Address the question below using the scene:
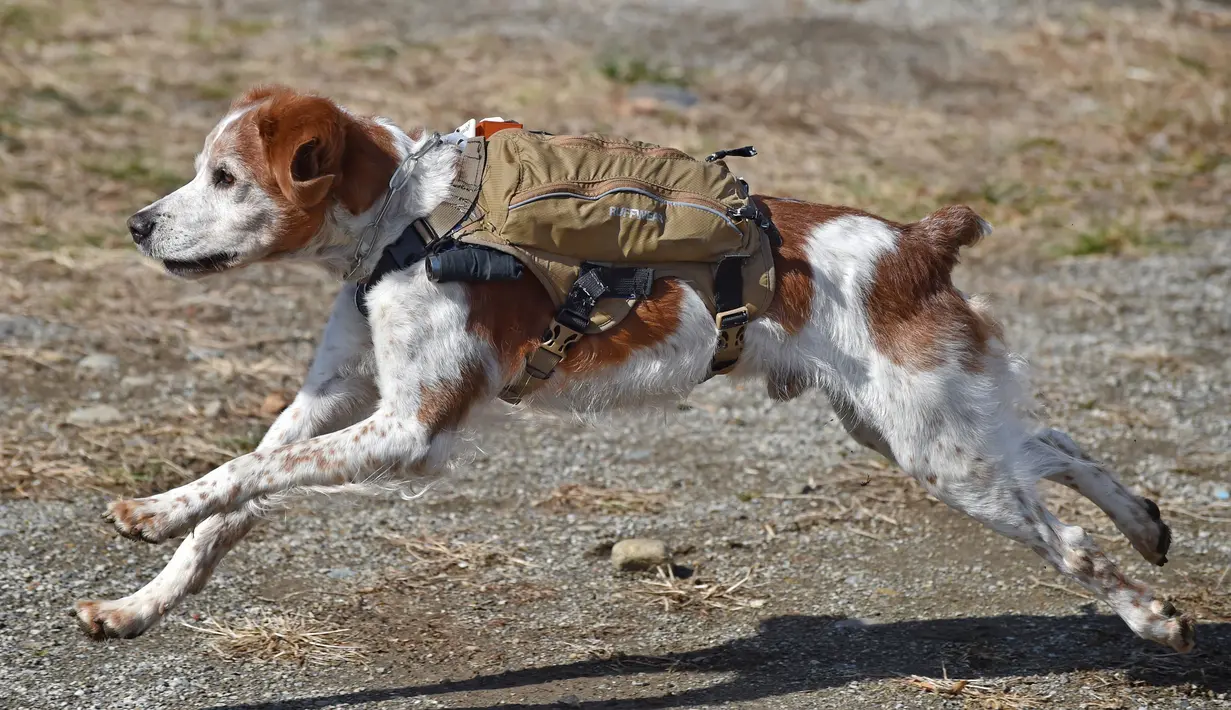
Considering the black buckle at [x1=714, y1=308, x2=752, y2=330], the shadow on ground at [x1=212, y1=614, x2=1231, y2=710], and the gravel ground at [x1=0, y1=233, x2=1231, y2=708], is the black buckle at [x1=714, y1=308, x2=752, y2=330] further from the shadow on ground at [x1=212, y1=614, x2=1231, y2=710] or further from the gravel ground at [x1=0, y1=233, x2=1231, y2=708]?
the shadow on ground at [x1=212, y1=614, x2=1231, y2=710]

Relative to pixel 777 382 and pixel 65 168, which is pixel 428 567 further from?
pixel 65 168

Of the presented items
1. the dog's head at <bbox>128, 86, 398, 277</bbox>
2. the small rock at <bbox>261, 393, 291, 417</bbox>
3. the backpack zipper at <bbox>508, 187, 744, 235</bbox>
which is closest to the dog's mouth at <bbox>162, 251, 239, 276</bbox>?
the dog's head at <bbox>128, 86, 398, 277</bbox>

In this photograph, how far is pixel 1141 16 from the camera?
12.8 meters

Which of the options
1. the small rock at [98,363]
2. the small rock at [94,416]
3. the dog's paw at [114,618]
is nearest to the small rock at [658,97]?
the small rock at [98,363]

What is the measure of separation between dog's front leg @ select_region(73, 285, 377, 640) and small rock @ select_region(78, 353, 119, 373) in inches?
100

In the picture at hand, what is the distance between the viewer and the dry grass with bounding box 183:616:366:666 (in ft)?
13.2

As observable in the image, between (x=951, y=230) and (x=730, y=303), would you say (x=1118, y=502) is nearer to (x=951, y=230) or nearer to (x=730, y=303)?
(x=951, y=230)

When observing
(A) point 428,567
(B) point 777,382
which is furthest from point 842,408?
(A) point 428,567

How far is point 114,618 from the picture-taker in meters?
3.67

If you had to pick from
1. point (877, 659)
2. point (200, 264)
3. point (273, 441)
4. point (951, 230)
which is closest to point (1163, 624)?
point (877, 659)

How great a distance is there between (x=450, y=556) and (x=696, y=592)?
0.88 meters

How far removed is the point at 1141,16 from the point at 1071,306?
6.38 m

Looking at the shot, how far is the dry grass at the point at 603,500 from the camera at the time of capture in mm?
5242

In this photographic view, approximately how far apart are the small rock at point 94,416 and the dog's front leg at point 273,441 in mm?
1907
